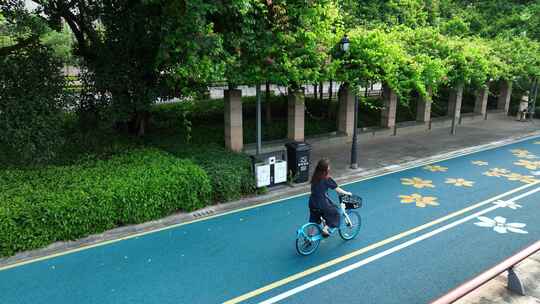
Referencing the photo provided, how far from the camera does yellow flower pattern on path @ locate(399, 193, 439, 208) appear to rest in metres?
10.8

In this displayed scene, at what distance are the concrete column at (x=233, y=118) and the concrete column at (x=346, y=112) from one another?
18.7 feet

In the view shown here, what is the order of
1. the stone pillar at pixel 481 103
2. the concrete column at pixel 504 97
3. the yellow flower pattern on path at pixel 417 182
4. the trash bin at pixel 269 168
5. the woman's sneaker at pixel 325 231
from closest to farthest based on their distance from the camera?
the woman's sneaker at pixel 325 231
the trash bin at pixel 269 168
the yellow flower pattern on path at pixel 417 182
the stone pillar at pixel 481 103
the concrete column at pixel 504 97

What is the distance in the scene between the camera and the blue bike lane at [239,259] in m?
6.71

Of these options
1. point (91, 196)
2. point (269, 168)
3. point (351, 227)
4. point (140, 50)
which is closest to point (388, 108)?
point (269, 168)

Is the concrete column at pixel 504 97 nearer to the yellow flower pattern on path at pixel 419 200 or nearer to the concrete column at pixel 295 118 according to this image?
the concrete column at pixel 295 118

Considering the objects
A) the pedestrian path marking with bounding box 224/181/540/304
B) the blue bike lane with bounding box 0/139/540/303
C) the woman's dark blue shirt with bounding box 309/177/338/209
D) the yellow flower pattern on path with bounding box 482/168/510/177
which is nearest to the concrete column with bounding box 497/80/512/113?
the yellow flower pattern on path with bounding box 482/168/510/177

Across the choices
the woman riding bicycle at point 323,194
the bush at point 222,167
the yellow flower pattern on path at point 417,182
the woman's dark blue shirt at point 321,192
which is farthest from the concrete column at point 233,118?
the woman's dark blue shirt at point 321,192

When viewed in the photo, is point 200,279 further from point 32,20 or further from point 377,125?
point 377,125

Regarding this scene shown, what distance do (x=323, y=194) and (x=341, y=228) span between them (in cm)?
126

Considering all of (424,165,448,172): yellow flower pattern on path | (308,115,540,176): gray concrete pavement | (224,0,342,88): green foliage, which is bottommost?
(424,165,448,172): yellow flower pattern on path

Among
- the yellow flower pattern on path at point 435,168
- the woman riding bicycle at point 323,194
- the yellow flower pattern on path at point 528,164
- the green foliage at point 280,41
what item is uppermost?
the green foliage at point 280,41

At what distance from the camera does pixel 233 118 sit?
13695 mm

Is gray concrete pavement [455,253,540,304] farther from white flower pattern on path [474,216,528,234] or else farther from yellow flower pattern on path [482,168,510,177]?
yellow flower pattern on path [482,168,510,177]

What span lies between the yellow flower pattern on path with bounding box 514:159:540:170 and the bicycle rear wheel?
10.5 metres
